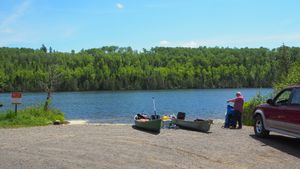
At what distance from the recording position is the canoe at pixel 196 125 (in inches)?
762

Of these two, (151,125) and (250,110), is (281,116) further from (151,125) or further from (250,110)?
(250,110)

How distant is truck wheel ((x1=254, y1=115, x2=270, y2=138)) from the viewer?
1734 cm

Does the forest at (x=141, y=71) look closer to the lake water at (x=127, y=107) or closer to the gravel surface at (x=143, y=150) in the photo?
the lake water at (x=127, y=107)

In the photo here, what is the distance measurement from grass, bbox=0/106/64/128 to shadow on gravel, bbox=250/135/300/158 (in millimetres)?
10721

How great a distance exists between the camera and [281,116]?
52.0ft

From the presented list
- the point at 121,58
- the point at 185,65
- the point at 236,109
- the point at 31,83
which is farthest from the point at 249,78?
the point at 236,109

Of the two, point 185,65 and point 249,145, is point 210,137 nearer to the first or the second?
point 249,145

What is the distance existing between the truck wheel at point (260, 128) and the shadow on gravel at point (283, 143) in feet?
0.66

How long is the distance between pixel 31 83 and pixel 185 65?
201ft

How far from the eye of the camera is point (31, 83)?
156 meters

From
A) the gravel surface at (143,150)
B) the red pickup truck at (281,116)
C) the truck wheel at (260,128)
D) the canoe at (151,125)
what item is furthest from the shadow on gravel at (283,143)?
the canoe at (151,125)

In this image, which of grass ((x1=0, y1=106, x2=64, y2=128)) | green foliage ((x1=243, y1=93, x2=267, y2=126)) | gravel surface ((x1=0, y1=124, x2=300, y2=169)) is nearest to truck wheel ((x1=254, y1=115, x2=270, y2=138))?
gravel surface ((x1=0, y1=124, x2=300, y2=169))

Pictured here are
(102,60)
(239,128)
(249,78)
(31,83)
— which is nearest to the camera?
(239,128)

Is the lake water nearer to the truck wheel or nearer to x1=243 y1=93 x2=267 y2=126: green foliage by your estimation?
x1=243 y1=93 x2=267 y2=126: green foliage
